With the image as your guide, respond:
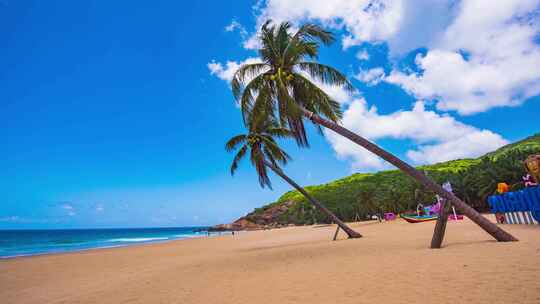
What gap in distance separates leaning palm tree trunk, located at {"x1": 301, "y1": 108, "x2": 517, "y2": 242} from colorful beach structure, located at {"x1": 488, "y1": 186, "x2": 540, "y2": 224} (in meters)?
4.38

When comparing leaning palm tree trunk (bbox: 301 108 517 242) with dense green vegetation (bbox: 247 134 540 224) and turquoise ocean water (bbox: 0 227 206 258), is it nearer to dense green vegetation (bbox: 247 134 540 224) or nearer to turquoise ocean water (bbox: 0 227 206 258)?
dense green vegetation (bbox: 247 134 540 224)

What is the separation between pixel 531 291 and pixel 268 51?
1100cm

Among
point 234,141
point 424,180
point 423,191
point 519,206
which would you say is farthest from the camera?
point 423,191

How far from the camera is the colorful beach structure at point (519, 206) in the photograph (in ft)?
33.0

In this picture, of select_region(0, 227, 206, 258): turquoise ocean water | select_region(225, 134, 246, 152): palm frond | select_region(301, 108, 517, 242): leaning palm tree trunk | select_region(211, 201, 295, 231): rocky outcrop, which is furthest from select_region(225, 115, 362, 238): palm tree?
select_region(211, 201, 295, 231): rocky outcrop

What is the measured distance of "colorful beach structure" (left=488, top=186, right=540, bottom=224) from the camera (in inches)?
396

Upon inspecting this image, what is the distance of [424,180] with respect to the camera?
25.2 feet

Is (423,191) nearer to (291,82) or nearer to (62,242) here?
(291,82)

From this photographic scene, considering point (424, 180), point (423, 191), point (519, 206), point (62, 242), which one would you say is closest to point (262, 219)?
point (62, 242)

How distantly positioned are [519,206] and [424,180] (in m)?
6.78

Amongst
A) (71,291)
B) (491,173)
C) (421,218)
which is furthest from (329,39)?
(491,173)

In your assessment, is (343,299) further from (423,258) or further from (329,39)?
(329,39)

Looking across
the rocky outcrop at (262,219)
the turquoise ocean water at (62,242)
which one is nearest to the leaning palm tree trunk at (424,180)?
the turquoise ocean water at (62,242)

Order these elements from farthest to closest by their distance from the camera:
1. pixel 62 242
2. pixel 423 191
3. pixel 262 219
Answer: pixel 262 219 < pixel 62 242 < pixel 423 191
